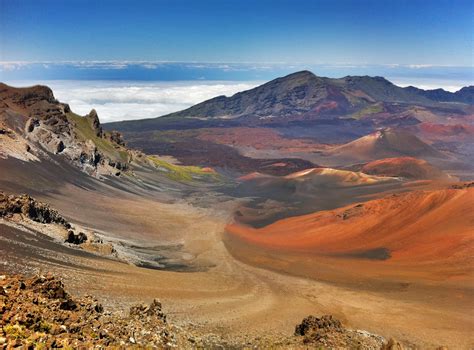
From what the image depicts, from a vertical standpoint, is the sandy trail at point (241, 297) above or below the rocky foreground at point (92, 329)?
below

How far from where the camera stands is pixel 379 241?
68.3 metres

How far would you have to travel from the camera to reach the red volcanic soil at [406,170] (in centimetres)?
14800

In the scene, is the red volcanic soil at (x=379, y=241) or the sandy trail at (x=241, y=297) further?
the red volcanic soil at (x=379, y=241)

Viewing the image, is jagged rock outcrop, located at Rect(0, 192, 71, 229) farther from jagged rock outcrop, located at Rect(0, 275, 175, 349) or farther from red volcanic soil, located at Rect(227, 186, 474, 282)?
red volcanic soil, located at Rect(227, 186, 474, 282)

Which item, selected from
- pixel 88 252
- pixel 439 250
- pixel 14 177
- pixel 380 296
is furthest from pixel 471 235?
pixel 14 177

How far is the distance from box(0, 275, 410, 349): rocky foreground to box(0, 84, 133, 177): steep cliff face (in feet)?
191

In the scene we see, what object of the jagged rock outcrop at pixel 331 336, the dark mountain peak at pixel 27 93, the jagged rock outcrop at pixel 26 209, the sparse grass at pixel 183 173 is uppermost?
the dark mountain peak at pixel 27 93

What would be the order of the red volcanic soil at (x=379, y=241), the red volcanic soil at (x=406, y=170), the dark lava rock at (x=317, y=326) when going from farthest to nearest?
1. the red volcanic soil at (x=406, y=170)
2. the red volcanic soil at (x=379, y=241)
3. the dark lava rock at (x=317, y=326)

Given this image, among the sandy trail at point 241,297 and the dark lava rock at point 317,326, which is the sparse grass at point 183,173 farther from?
the dark lava rock at point 317,326

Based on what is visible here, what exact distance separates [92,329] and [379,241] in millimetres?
55854

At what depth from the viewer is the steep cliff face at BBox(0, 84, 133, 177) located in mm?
83225

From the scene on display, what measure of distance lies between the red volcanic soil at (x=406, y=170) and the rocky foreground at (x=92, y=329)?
411 feet

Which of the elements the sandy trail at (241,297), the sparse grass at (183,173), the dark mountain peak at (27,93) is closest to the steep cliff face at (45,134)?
the dark mountain peak at (27,93)

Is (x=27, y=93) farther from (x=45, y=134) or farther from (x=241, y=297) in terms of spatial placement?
(x=241, y=297)
